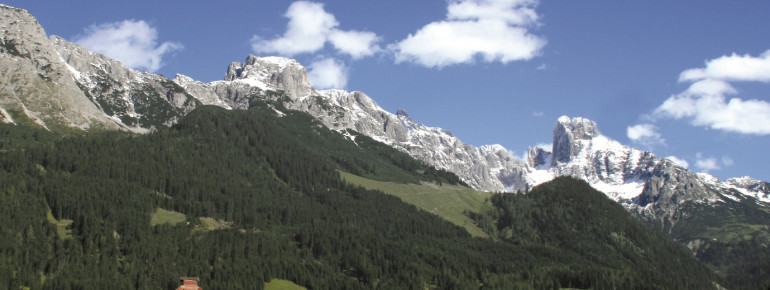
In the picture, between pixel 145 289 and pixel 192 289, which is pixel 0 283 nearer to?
pixel 145 289

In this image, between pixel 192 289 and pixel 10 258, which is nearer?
pixel 192 289

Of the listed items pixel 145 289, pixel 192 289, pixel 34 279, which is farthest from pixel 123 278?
pixel 192 289

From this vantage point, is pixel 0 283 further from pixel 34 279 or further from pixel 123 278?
pixel 123 278

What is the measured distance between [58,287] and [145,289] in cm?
2129

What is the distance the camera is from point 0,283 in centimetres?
18225

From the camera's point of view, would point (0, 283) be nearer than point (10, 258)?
Yes

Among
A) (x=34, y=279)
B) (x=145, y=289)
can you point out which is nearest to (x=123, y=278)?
(x=145, y=289)

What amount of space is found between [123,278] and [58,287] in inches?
664

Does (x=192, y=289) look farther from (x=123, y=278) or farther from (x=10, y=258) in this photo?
(x=10, y=258)

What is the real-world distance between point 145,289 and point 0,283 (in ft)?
113

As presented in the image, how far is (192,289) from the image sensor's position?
17425 centimetres

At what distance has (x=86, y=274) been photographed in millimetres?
196875

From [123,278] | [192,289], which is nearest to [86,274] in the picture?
[123,278]

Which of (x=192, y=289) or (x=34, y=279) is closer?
(x=192, y=289)
